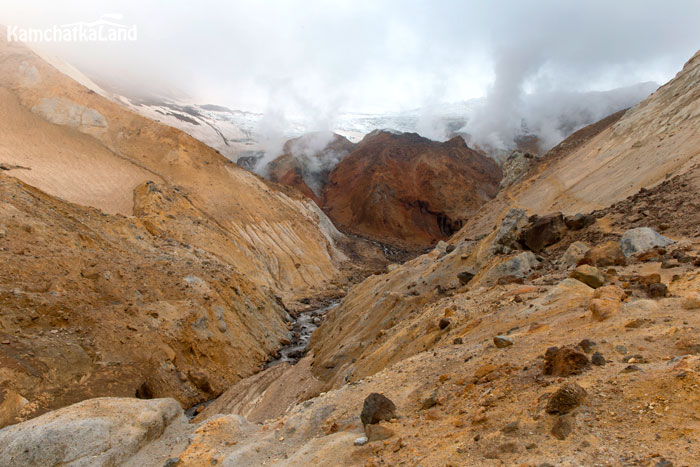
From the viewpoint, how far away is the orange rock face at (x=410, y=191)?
75.4 m

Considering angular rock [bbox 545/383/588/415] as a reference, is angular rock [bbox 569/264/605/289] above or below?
above

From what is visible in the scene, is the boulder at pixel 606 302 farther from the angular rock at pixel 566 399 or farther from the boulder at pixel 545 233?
the boulder at pixel 545 233

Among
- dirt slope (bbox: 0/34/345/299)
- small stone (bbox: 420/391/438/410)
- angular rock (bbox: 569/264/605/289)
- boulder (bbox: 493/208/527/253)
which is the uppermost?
dirt slope (bbox: 0/34/345/299)

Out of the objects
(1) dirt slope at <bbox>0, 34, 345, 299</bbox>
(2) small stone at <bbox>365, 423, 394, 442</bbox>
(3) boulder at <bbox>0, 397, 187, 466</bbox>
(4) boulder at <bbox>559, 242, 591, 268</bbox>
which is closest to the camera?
(2) small stone at <bbox>365, 423, 394, 442</bbox>

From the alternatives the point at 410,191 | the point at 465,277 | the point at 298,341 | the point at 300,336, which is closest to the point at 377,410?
the point at 465,277

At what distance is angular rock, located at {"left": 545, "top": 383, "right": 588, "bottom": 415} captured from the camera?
12.9 ft

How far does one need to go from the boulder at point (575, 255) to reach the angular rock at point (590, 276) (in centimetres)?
226

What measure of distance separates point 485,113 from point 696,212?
112 m

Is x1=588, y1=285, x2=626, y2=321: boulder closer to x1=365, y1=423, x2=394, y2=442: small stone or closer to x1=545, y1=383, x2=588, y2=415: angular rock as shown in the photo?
x1=545, y1=383, x2=588, y2=415: angular rock

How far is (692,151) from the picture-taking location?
17.0 metres

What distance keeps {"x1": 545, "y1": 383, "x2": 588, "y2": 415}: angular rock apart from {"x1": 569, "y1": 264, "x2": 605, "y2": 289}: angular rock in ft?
14.7

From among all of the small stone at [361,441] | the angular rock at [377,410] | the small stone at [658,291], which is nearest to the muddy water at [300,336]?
the angular rock at [377,410]

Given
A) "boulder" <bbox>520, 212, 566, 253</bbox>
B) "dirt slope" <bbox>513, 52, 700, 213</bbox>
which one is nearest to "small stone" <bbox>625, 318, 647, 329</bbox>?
"boulder" <bbox>520, 212, 566, 253</bbox>

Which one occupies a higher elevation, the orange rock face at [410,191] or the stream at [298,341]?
the orange rock face at [410,191]
